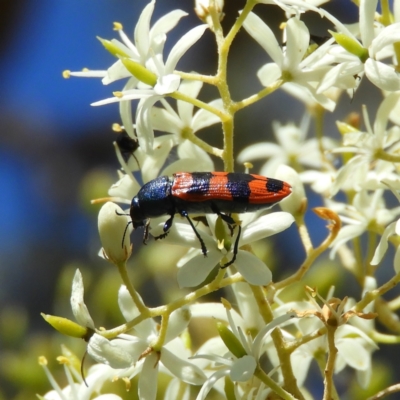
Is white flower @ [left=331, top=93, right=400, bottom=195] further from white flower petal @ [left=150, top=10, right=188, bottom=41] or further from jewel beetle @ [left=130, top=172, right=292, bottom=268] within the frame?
white flower petal @ [left=150, top=10, right=188, bottom=41]

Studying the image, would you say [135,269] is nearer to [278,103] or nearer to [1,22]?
[278,103]

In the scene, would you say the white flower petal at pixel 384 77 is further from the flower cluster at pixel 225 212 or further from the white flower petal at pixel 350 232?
the white flower petal at pixel 350 232

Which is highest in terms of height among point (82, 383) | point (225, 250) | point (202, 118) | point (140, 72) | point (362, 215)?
point (140, 72)

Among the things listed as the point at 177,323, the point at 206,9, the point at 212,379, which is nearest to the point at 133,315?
the point at 177,323

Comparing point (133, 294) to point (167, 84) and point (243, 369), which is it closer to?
point (243, 369)

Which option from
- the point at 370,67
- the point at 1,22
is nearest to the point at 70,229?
the point at 1,22

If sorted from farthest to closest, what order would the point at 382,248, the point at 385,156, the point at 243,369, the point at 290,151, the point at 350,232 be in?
1. the point at 290,151
2. the point at 350,232
3. the point at 385,156
4. the point at 382,248
5. the point at 243,369

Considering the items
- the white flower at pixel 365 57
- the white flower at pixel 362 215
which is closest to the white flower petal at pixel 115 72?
the white flower at pixel 365 57
